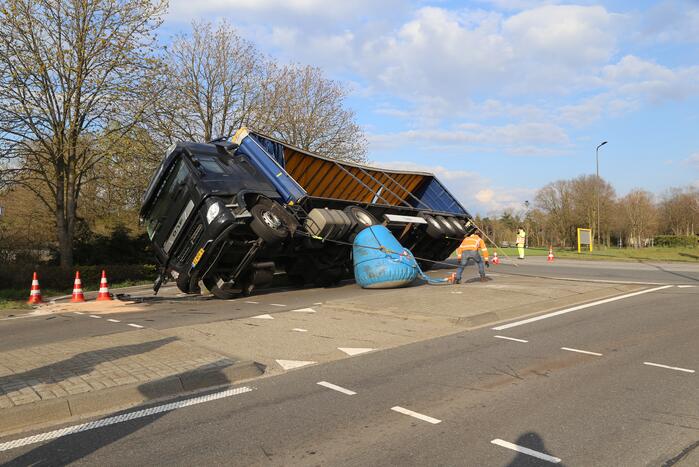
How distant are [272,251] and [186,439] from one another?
292 inches

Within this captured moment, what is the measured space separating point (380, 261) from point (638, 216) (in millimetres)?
53624

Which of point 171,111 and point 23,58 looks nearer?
point 23,58

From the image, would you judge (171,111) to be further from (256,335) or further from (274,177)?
(256,335)

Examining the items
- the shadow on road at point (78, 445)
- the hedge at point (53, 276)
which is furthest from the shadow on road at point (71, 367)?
the hedge at point (53, 276)

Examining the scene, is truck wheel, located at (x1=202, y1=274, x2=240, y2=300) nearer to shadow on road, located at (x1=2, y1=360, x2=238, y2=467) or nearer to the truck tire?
the truck tire

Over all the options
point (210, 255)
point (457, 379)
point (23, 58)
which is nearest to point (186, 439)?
point (457, 379)

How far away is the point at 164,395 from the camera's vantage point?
4.74m

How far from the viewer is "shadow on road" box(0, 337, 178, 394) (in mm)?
4762

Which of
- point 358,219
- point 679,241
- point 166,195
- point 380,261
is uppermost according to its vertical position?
point 166,195

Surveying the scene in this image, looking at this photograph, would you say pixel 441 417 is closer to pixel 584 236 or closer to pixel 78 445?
pixel 78 445

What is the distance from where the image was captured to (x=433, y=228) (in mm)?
15094

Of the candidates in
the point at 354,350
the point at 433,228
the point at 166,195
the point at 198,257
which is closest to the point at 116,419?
the point at 354,350

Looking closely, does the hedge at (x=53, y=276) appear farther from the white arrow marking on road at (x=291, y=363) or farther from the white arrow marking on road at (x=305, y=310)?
the white arrow marking on road at (x=291, y=363)

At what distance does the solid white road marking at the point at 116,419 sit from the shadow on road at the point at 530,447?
247 cm
